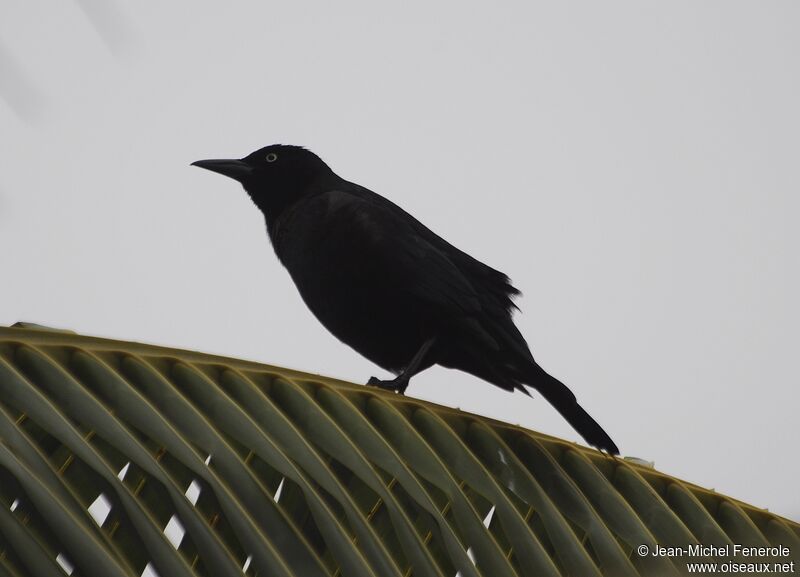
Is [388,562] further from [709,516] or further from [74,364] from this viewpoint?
[709,516]

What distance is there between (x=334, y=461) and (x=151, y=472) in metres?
0.61

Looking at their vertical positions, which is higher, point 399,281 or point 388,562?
point 399,281

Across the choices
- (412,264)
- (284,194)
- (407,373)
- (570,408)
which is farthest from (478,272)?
(284,194)

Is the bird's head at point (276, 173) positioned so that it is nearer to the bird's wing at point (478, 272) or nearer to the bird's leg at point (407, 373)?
the bird's wing at point (478, 272)

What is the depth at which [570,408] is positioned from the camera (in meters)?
3.54

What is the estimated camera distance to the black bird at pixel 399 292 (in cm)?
413

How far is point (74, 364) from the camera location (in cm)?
243

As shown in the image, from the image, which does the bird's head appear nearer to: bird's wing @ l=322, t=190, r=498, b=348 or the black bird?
the black bird

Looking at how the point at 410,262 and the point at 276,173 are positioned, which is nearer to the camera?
the point at 410,262

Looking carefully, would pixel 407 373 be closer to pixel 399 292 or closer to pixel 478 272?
pixel 399 292

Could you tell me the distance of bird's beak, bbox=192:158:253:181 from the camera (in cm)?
Answer: 545

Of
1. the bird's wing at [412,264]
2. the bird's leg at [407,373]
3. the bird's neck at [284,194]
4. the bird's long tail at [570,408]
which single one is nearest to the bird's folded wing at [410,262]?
the bird's wing at [412,264]

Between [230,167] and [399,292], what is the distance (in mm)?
1653

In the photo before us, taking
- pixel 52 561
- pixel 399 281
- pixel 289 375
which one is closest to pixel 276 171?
pixel 399 281
